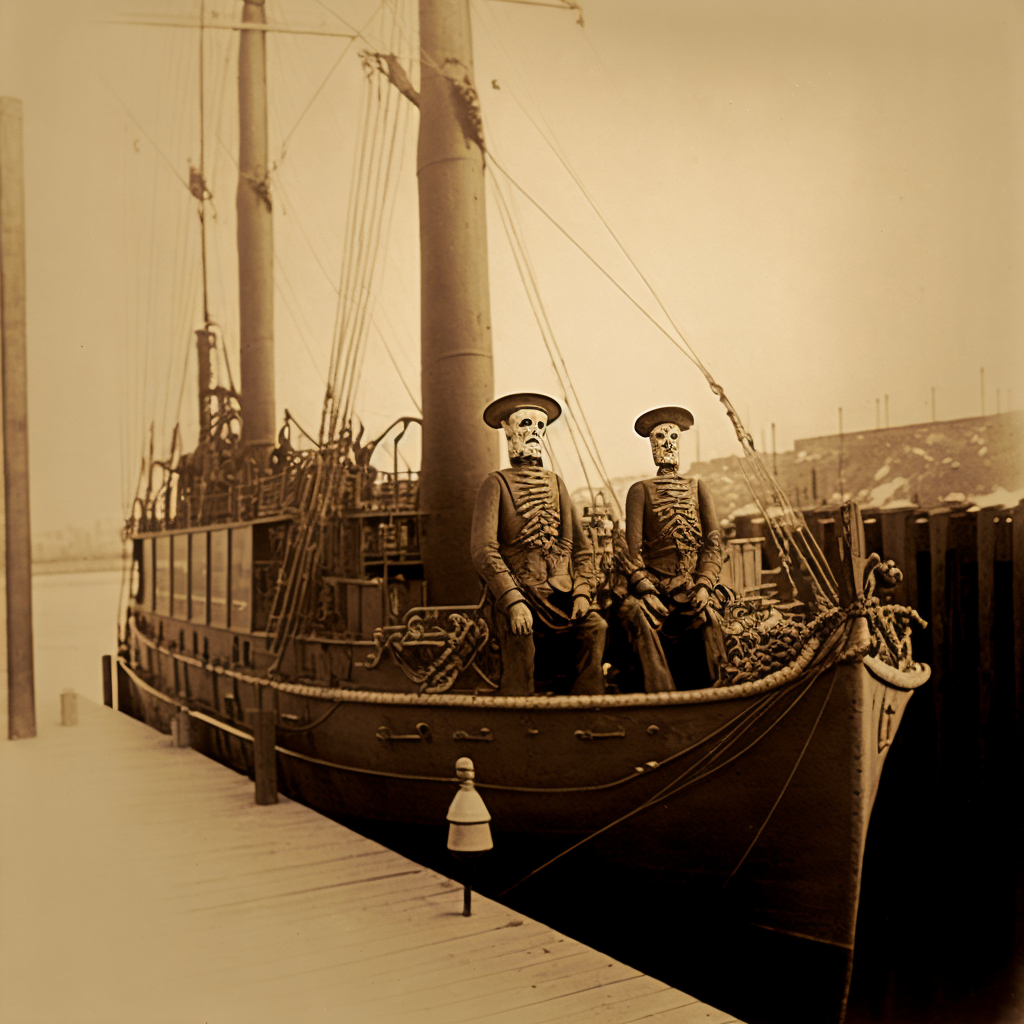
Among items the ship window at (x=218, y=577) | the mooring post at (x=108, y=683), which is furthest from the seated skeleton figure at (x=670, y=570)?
the mooring post at (x=108, y=683)

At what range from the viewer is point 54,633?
5.53 meters

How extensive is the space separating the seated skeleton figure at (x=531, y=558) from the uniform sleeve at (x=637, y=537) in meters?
0.20

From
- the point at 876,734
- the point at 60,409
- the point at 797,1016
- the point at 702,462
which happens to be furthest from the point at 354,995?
the point at 60,409

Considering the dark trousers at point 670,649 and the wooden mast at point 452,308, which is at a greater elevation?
the wooden mast at point 452,308

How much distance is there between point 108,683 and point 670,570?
13.4 ft

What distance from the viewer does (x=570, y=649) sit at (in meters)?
4.44

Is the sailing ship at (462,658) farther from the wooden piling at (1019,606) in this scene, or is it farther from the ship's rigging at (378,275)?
the wooden piling at (1019,606)

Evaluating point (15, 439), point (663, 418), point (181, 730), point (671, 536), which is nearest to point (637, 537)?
point (671, 536)

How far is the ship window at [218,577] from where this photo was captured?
20.6 ft

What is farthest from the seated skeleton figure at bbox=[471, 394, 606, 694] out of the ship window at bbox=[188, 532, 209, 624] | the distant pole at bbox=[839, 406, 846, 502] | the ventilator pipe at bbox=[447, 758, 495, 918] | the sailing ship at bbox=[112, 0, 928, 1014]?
the ship window at bbox=[188, 532, 209, 624]

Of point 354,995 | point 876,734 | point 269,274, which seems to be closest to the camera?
point 354,995

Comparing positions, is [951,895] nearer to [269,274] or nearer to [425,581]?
[425,581]

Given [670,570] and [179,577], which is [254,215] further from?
[670,570]

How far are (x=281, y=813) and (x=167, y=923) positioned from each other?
124cm
